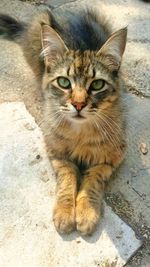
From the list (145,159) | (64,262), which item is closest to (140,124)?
(145,159)

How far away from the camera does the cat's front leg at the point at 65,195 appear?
235 centimetres

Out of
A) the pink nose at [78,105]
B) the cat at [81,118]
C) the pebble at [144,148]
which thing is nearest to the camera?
the pink nose at [78,105]

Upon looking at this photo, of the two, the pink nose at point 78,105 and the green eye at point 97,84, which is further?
the green eye at point 97,84

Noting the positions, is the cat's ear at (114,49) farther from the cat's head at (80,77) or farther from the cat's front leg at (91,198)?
the cat's front leg at (91,198)

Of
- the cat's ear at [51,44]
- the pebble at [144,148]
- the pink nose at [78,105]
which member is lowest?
the pebble at [144,148]

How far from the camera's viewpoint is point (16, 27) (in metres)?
3.42

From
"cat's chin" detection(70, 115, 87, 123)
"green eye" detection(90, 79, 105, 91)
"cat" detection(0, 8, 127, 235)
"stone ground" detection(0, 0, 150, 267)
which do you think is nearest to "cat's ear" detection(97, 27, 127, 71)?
"cat" detection(0, 8, 127, 235)

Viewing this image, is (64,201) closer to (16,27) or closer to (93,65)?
(93,65)

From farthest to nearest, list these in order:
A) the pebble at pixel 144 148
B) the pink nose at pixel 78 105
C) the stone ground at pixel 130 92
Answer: the pebble at pixel 144 148, the stone ground at pixel 130 92, the pink nose at pixel 78 105

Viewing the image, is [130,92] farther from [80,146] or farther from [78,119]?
[78,119]

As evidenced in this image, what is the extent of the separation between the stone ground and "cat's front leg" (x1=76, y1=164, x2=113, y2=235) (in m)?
0.10

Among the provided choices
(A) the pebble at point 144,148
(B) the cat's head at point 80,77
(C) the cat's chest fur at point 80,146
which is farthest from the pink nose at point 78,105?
(A) the pebble at point 144,148

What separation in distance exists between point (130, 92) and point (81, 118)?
1.00 metres

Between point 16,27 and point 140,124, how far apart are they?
1222 mm
